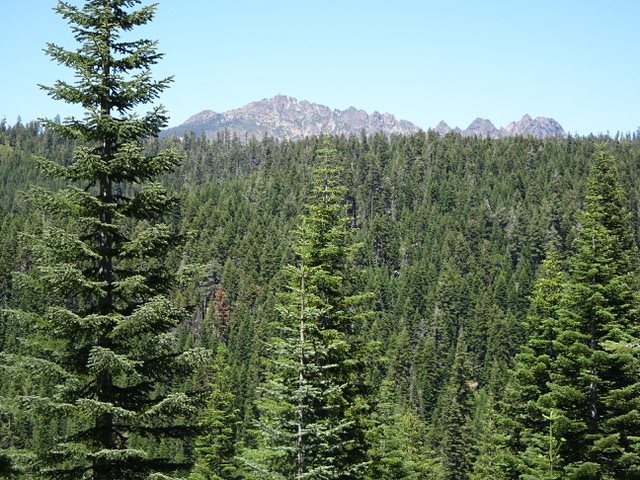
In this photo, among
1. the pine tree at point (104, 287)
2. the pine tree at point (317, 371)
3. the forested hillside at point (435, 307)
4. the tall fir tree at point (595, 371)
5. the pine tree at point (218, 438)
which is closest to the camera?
the pine tree at point (104, 287)

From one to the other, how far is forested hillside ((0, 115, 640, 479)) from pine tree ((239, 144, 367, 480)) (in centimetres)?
22

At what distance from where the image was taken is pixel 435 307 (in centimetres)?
12206

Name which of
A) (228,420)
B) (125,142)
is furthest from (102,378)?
(228,420)

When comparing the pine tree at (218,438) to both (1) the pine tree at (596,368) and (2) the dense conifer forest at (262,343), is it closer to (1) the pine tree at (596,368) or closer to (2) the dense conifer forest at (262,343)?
(2) the dense conifer forest at (262,343)

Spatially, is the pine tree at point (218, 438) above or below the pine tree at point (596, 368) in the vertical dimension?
below

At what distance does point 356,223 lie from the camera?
177 m

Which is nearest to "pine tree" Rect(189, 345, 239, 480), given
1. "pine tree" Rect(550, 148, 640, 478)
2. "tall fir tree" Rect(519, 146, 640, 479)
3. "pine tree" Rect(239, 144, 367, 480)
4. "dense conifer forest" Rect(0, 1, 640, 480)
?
"dense conifer forest" Rect(0, 1, 640, 480)

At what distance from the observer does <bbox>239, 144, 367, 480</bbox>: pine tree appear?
1526 centimetres

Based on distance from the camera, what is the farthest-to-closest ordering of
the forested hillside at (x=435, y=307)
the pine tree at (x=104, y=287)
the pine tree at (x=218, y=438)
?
the pine tree at (x=218, y=438) < the forested hillside at (x=435, y=307) < the pine tree at (x=104, y=287)

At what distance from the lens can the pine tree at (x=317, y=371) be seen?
15258mm

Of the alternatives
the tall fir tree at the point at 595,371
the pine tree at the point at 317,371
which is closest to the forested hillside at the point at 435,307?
the tall fir tree at the point at 595,371

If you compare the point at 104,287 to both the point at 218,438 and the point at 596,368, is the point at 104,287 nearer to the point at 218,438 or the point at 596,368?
the point at 596,368

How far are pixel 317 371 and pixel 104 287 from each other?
6.65m

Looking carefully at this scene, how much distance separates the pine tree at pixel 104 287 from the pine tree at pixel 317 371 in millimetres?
3973
